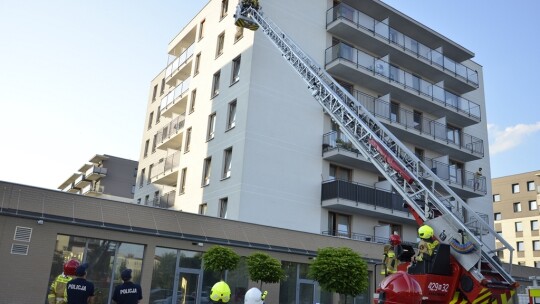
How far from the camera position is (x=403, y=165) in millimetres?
15141

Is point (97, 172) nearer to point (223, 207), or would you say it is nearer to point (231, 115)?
point (231, 115)

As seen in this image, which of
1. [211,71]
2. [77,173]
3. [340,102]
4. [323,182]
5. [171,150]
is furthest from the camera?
[77,173]

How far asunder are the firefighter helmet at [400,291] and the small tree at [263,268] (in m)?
13.4

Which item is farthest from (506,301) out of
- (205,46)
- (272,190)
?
(205,46)

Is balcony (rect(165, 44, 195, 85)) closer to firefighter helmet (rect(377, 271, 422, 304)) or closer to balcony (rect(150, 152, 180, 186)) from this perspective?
balcony (rect(150, 152, 180, 186))

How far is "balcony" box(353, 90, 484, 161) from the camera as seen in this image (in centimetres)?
2930

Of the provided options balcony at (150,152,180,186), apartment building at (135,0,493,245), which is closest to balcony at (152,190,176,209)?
apartment building at (135,0,493,245)

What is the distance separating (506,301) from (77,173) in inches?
3366

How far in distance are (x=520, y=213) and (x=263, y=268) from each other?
57283 mm

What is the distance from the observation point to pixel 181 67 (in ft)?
119

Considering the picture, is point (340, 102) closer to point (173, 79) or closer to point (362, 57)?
point (362, 57)

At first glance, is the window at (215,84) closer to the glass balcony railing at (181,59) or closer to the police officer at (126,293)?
the glass balcony railing at (181,59)

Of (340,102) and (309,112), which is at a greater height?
(309,112)

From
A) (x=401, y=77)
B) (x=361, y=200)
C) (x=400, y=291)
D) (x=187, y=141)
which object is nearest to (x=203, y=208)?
(x=187, y=141)
